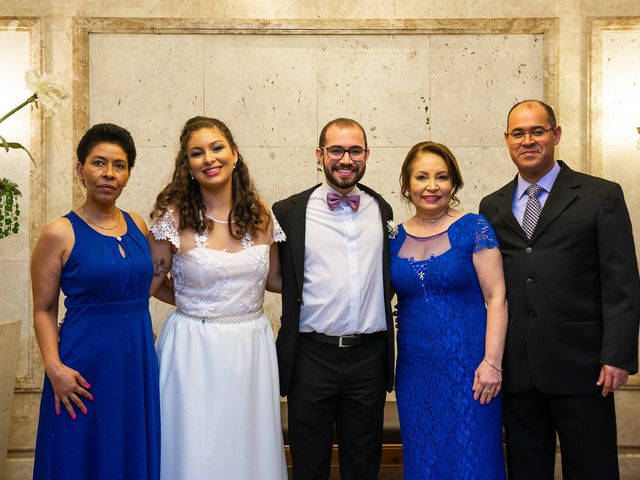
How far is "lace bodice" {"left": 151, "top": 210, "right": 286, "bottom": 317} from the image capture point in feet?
7.91

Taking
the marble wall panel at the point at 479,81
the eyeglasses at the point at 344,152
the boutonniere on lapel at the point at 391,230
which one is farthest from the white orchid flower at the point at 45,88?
the marble wall panel at the point at 479,81

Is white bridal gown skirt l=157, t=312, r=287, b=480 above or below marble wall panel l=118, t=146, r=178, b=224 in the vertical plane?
below

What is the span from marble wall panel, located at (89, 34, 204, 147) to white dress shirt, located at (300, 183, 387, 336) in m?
1.91

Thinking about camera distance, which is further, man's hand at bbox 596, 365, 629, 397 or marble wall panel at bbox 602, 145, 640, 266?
marble wall panel at bbox 602, 145, 640, 266

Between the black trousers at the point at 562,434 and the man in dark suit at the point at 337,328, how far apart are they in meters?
0.54

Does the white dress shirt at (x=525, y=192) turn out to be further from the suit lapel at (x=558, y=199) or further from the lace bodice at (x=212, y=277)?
the lace bodice at (x=212, y=277)

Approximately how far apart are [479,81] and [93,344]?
10.4 feet

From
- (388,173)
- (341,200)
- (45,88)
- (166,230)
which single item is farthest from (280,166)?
(45,88)

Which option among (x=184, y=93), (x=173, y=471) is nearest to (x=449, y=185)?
(x=173, y=471)

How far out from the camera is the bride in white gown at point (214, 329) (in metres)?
2.35

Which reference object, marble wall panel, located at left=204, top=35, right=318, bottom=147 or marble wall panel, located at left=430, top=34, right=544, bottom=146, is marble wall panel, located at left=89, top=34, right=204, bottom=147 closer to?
marble wall panel, located at left=204, top=35, right=318, bottom=147

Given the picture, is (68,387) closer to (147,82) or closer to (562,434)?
(562,434)

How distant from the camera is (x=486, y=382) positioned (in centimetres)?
236

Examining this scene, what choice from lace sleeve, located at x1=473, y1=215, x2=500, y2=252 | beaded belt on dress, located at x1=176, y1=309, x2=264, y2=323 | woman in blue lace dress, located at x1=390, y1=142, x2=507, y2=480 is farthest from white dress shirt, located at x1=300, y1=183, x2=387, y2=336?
lace sleeve, located at x1=473, y1=215, x2=500, y2=252
